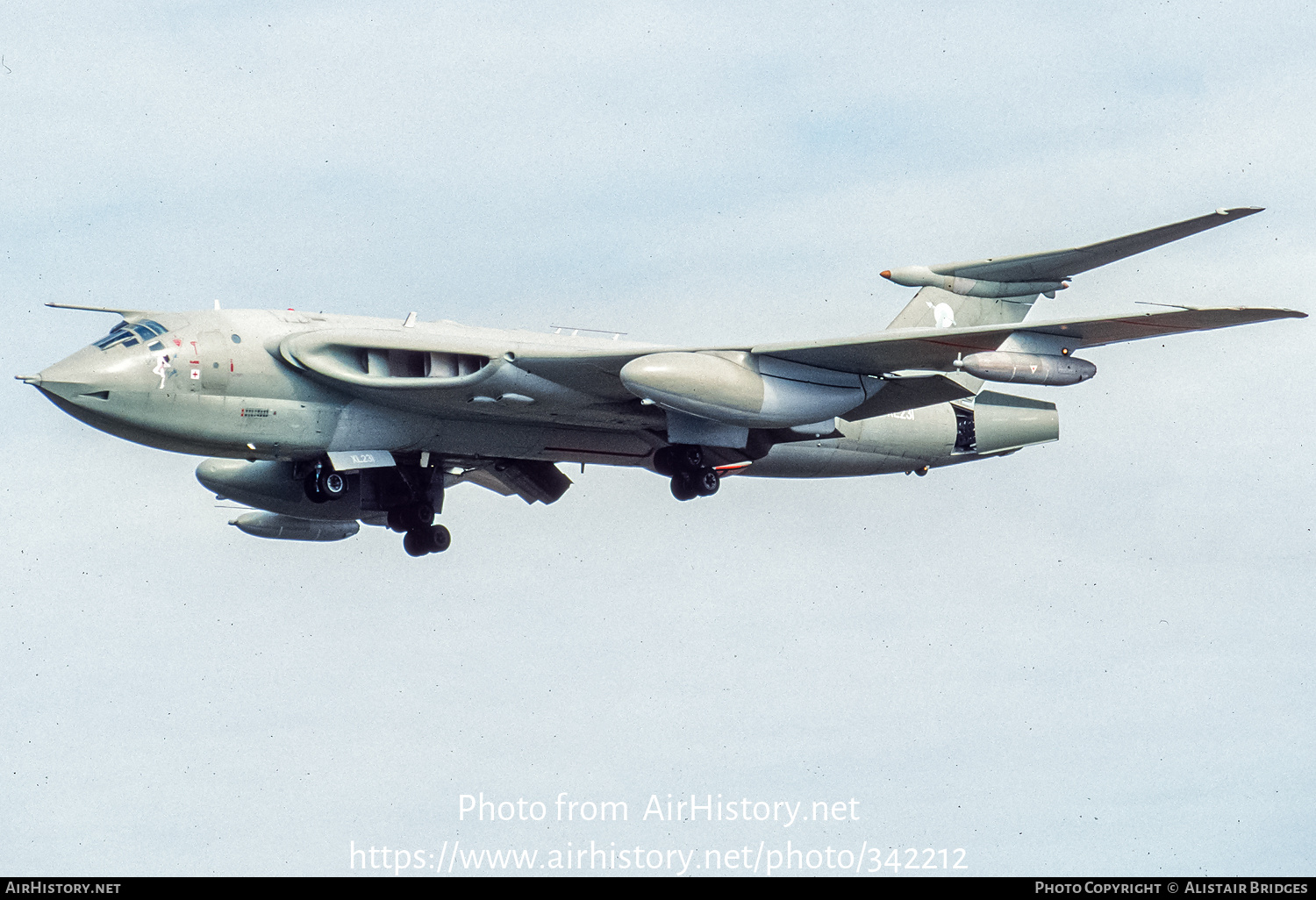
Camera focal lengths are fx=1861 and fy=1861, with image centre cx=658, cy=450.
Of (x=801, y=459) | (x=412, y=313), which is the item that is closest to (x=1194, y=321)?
(x=801, y=459)

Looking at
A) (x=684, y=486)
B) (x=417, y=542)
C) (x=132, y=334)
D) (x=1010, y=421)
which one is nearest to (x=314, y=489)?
(x=417, y=542)

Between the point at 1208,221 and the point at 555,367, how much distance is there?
8973 mm

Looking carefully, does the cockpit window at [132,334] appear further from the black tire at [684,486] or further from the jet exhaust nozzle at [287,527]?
the black tire at [684,486]

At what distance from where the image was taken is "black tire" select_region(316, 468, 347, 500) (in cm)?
2709

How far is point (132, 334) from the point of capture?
83.9 feet

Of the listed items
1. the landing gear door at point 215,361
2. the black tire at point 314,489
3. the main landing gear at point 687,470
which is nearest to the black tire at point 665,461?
the main landing gear at point 687,470

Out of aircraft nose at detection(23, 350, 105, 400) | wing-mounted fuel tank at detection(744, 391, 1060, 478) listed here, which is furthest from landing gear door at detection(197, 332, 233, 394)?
wing-mounted fuel tank at detection(744, 391, 1060, 478)

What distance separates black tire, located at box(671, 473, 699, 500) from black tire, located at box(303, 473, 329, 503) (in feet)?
17.8

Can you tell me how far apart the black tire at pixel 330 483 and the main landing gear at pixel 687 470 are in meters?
5.00

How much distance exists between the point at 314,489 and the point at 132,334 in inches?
139

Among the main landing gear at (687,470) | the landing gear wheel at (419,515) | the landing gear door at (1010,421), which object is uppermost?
the landing gear door at (1010,421)

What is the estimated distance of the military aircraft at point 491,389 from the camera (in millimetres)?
25188

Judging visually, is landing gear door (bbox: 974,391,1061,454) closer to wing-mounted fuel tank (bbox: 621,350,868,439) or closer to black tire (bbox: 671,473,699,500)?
wing-mounted fuel tank (bbox: 621,350,868,439)

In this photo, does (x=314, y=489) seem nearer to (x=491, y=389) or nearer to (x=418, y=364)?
(x=418, y=364)
